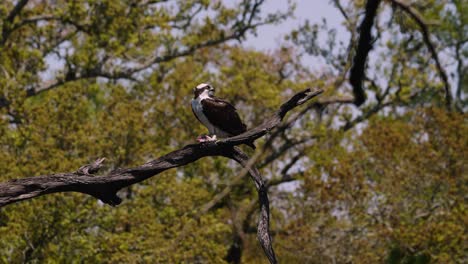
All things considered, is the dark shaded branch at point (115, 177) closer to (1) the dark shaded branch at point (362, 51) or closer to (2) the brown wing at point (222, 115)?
(2) the brown wing at point (222, 115)

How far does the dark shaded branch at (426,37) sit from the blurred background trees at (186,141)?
12731mm

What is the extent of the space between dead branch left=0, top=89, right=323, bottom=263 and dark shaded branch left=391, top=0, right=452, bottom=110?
9.99ft

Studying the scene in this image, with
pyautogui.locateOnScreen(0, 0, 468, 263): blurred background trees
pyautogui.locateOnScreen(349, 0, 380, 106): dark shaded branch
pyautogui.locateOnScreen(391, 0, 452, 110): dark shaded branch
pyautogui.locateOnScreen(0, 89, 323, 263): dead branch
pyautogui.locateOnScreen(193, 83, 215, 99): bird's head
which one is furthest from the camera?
pyautogui.locateOnScreen(0, 0, 468, 263): blurred background trees

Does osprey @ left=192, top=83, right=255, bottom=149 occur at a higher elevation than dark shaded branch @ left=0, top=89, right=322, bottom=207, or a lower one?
higher

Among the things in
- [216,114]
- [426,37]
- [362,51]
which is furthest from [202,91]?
[426,37]

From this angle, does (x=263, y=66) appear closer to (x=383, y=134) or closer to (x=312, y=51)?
(x=312, y=51)

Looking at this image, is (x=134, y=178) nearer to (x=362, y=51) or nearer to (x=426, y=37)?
(x=362, y=51)

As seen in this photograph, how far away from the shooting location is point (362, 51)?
3.40 metres

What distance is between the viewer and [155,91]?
28.4 m

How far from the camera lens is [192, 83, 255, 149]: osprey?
757 cm

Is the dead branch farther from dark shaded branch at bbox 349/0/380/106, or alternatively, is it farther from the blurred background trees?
the blurred background trees

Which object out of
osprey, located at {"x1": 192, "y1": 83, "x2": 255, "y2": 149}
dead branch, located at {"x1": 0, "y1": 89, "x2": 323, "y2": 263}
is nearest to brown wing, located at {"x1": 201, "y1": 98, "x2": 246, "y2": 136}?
osprey, located at {"x1": 192, "y1": 83, "x2": 255, "y2": 149}

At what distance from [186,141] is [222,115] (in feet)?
66.1

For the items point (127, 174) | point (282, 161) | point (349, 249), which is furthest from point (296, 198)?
point (127, 174)
